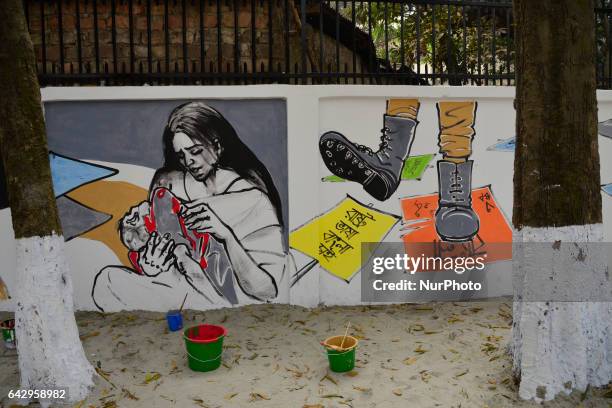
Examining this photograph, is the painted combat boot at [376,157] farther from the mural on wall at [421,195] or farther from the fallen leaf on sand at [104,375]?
the fallen leaf on sand at [104,375]

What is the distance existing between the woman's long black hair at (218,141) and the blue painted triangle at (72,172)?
603 mm

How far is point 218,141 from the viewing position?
17.2 ft

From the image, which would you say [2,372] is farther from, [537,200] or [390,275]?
[537,200]

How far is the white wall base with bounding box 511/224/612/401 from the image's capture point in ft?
11.4

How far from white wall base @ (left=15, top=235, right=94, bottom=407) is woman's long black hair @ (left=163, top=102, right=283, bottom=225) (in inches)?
68.6

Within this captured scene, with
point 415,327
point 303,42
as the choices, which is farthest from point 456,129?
point 415,327

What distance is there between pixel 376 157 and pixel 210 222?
1624 mm

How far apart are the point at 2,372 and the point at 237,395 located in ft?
5.64

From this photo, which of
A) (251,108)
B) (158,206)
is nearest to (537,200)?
(251,108)

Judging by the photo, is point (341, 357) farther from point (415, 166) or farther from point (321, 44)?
point (321, 44)

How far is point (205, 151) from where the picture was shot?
5223mm

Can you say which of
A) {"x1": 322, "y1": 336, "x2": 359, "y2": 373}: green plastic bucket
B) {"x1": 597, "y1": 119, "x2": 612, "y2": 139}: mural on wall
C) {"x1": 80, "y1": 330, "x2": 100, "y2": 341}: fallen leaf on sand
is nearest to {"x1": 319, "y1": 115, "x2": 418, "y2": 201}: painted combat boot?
{"x1": 322, "y1": 336, "x2": 359, "y2": 373}: green plastic bucket

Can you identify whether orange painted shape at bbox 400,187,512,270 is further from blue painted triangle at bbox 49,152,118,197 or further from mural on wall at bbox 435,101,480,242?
blue painted triangle at bbox 49,152,118,197

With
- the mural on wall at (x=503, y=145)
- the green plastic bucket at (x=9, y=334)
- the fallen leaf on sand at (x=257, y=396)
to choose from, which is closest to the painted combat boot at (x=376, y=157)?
the mural on wall at (x=503, y=145)
